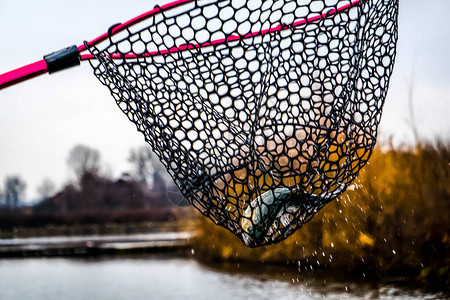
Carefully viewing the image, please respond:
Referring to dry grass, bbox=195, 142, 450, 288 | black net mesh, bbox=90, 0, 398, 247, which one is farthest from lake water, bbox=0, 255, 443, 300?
black net mesh, bbox=90, 0, 398, 247

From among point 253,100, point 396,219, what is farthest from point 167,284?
point 253,100

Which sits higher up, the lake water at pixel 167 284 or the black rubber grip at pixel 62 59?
the black rubber grip at pixel 62 59

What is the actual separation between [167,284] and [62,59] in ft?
27.4

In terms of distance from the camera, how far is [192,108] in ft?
5.65

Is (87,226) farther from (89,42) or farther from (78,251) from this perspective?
(89,42)

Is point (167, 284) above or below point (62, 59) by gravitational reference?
below

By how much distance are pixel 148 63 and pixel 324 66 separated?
0.55 metres

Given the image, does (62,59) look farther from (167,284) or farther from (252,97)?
(167,284)

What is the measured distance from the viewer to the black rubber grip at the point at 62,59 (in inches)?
67.1

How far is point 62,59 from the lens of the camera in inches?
67.4

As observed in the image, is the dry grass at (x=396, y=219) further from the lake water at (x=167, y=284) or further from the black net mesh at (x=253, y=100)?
the black net mesh at (x=253, y=100)

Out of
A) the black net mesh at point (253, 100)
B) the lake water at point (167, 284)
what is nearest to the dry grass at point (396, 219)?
the lake water at point (167, 284)

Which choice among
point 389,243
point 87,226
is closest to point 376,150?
point 389,243

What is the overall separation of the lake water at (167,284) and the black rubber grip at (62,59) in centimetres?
635
